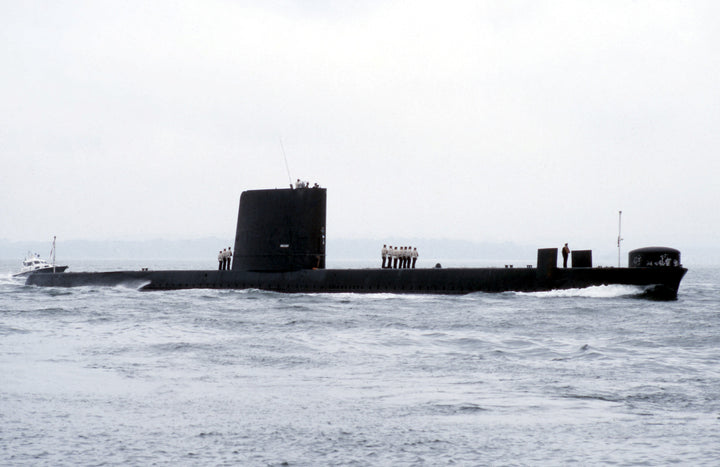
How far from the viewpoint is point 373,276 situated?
30.9m

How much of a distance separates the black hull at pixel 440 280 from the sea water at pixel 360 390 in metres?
6.07

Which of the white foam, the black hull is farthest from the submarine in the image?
the white foam

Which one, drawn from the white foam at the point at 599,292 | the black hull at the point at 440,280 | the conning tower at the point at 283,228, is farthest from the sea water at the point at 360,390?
the conning tower at the point at 283,228

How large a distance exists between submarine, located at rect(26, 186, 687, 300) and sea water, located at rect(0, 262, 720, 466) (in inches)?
243

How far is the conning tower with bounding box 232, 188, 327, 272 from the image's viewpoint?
101 feet

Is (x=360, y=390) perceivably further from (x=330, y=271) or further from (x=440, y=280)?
(x=330, y=271)

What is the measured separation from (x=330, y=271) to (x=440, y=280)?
167 inches

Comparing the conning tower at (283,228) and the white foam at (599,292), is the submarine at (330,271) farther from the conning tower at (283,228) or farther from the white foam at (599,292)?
the white foam at (599,292)

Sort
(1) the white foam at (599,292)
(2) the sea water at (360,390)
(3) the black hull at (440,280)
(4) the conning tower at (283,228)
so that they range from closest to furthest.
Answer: (2) the sea water at (360,390), (1) the white foam at (599,292), (3) the black hull at (440,280), (4) the conning tower at (283,228)

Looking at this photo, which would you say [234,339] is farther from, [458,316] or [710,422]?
[710,422]

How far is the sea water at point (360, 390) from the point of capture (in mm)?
8078

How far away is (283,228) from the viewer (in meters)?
30.9

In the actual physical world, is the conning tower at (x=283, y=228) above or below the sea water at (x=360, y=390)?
above

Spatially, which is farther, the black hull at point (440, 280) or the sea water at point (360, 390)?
the black hull at point (440, 280)
